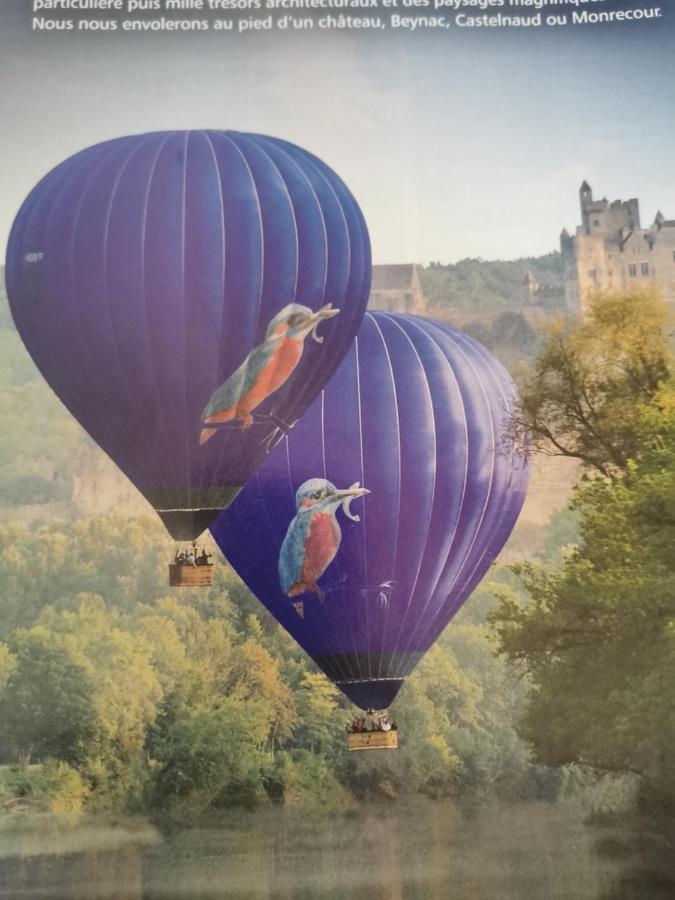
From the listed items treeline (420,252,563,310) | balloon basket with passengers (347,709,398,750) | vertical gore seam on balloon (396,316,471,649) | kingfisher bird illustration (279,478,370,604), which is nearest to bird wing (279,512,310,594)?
kingfisher bird illustration (279,478,370,604)

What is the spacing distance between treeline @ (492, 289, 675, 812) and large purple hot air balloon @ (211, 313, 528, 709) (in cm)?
68

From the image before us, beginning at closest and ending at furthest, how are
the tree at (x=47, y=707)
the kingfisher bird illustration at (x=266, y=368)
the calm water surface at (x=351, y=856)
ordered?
1. the kingfisher bird illustration at (x=266, y=368)
2. the calm water surface at (x=351, y=856)
3. the tree at (x=47, y=707)

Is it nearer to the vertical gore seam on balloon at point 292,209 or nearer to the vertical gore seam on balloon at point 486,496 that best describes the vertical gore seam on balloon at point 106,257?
the vertical gore seam on balloon at point 292,209

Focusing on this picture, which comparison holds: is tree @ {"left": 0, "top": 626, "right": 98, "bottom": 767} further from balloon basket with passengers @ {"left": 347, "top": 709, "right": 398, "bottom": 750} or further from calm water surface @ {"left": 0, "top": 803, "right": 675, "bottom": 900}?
balloon basket with passengers @ {"left": 347, "top": 709, "right": 398, "bottom": 750}

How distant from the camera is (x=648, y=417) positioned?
13.6 m

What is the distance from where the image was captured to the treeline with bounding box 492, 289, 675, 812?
13039 mm

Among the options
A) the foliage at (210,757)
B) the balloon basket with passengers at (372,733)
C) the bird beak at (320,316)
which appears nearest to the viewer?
the bird beak at (320,316)

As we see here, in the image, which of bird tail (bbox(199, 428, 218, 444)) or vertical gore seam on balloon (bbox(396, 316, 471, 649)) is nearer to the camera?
bird tail (bbox(199, 428, 218, 444))

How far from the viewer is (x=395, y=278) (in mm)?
19938

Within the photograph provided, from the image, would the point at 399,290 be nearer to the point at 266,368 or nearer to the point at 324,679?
the point at 324,679

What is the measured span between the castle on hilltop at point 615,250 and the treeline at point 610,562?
3.97 metres

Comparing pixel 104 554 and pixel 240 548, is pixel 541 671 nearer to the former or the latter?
pixel 240 548

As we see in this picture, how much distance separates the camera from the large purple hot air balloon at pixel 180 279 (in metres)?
12.7

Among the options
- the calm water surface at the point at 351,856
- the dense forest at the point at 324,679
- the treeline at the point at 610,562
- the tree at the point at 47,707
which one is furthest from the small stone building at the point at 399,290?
the calm water surface at the point at 351,856
